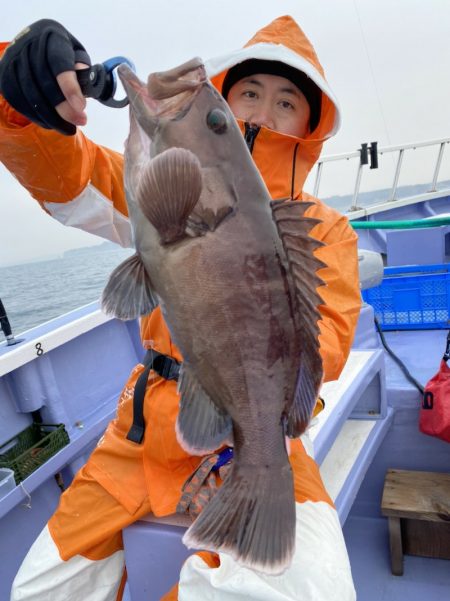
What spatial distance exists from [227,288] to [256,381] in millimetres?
290

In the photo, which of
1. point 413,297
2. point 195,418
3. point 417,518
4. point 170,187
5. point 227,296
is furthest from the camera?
point 413,297

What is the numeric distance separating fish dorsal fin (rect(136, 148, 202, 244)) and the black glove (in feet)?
1.74

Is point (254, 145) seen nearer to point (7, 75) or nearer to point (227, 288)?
point (7, 75)

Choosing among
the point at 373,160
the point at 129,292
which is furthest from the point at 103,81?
the point at 373,160

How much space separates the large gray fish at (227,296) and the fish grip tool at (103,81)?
0.44ft

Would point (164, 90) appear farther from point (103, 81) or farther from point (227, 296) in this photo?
point (227, 296)

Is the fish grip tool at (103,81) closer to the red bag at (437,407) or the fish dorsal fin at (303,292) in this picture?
the fish dorsal fin at (303,292)

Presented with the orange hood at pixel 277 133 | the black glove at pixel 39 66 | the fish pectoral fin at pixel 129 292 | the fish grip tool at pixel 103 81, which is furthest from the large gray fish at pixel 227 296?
the orange hood at pixel 277 133

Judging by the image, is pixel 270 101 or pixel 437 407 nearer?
pixel 270 101

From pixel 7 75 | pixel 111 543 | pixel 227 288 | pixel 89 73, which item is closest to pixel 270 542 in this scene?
pixel 227 288

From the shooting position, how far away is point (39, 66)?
56.1 inches

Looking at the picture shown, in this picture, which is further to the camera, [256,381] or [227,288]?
[256,381]

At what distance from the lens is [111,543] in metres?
2.17

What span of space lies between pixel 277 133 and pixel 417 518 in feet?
8.71
